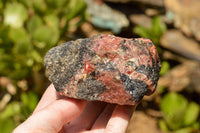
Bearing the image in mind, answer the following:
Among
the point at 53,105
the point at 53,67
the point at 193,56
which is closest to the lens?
the point at 53,105

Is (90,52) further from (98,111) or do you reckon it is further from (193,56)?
(193,56)

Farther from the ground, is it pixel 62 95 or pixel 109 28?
pixel 62 95

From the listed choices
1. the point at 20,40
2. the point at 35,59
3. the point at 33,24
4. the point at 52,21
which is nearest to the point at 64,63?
the point at 20,40

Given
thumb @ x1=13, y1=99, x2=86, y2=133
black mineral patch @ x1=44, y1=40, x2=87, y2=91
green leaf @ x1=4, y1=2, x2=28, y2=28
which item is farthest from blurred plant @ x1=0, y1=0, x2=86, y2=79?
thumb @ x1=13, y1=99, x2=86, y2=133

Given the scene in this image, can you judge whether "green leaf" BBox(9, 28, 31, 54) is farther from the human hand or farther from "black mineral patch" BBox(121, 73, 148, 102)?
"black mineral patch" BBox(121, 73, 148, 102)

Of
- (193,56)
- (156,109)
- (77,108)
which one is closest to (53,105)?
(77,108)

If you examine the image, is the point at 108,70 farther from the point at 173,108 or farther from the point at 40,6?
the point at 40,6
